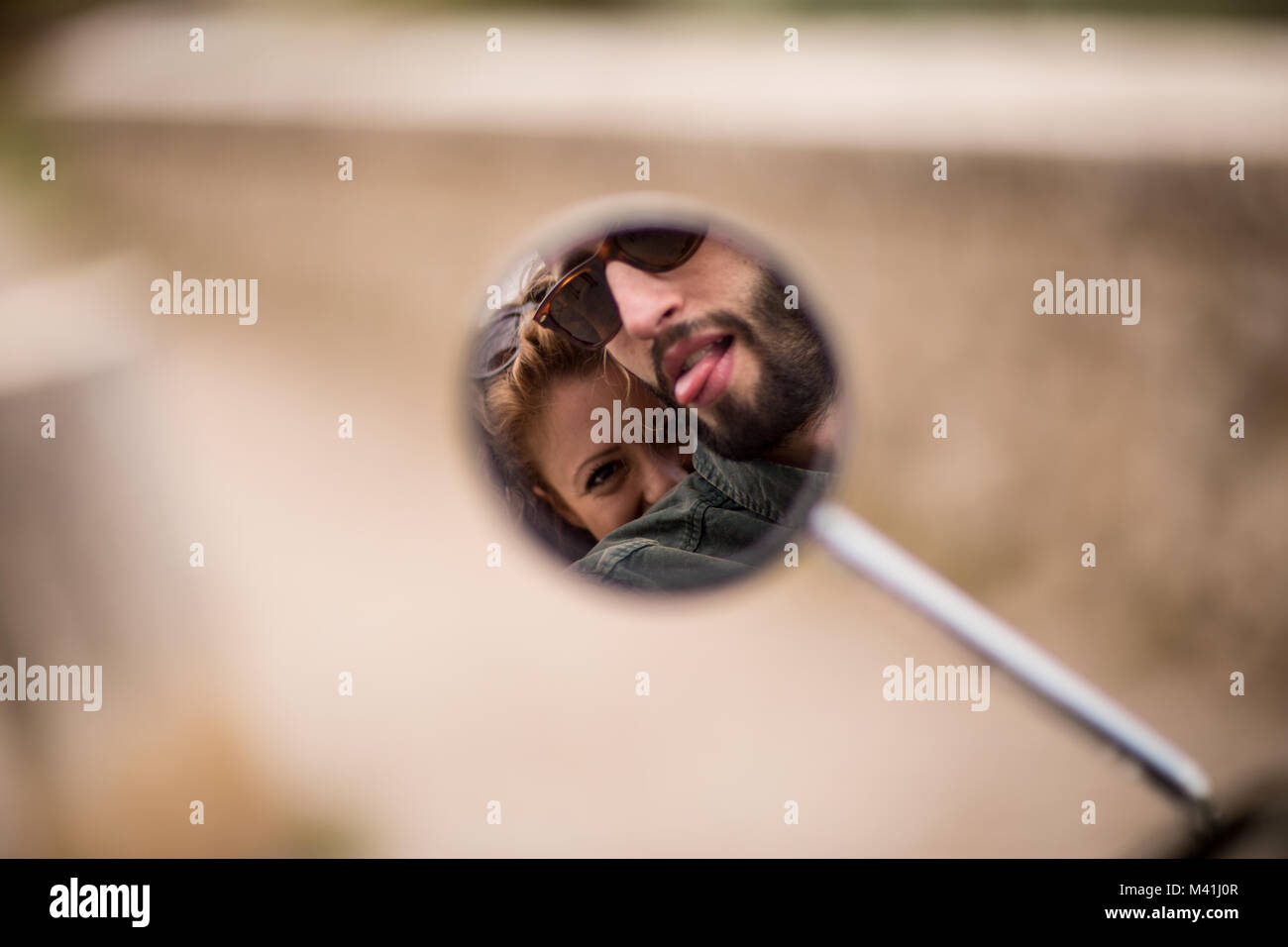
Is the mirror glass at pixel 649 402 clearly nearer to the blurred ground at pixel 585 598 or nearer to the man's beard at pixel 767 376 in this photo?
the man's beard at pixel 767 376

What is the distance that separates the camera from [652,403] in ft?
1.32

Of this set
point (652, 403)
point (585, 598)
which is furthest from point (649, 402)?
point (585, 598)

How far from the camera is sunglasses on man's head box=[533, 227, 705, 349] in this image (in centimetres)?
41

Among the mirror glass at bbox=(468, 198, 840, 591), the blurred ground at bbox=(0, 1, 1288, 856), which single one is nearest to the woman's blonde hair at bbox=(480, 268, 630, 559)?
the mirror glass at bbox=(468, 198, 840, 591)

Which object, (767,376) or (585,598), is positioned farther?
(585,598)

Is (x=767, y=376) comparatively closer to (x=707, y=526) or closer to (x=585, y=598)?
(x=707, y=526)

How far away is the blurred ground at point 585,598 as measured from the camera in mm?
1275

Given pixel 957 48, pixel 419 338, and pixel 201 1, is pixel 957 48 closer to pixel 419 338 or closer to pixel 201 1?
pixel 419 338

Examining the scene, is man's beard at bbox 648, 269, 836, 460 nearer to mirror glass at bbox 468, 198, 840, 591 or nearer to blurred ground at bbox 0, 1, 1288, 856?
mirror glass at bbox 468, 198, 840, 591

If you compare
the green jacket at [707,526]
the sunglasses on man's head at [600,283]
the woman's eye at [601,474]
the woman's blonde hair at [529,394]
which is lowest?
the green jacket at [707,526]

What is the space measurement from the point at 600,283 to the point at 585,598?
0.90 meters

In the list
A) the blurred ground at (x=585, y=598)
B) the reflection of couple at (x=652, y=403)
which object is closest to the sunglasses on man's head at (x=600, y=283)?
the reflection of couple at (x=652, y=403)

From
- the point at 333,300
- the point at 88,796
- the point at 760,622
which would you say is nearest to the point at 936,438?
the point at 760,622

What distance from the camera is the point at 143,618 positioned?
1259 millimetres
